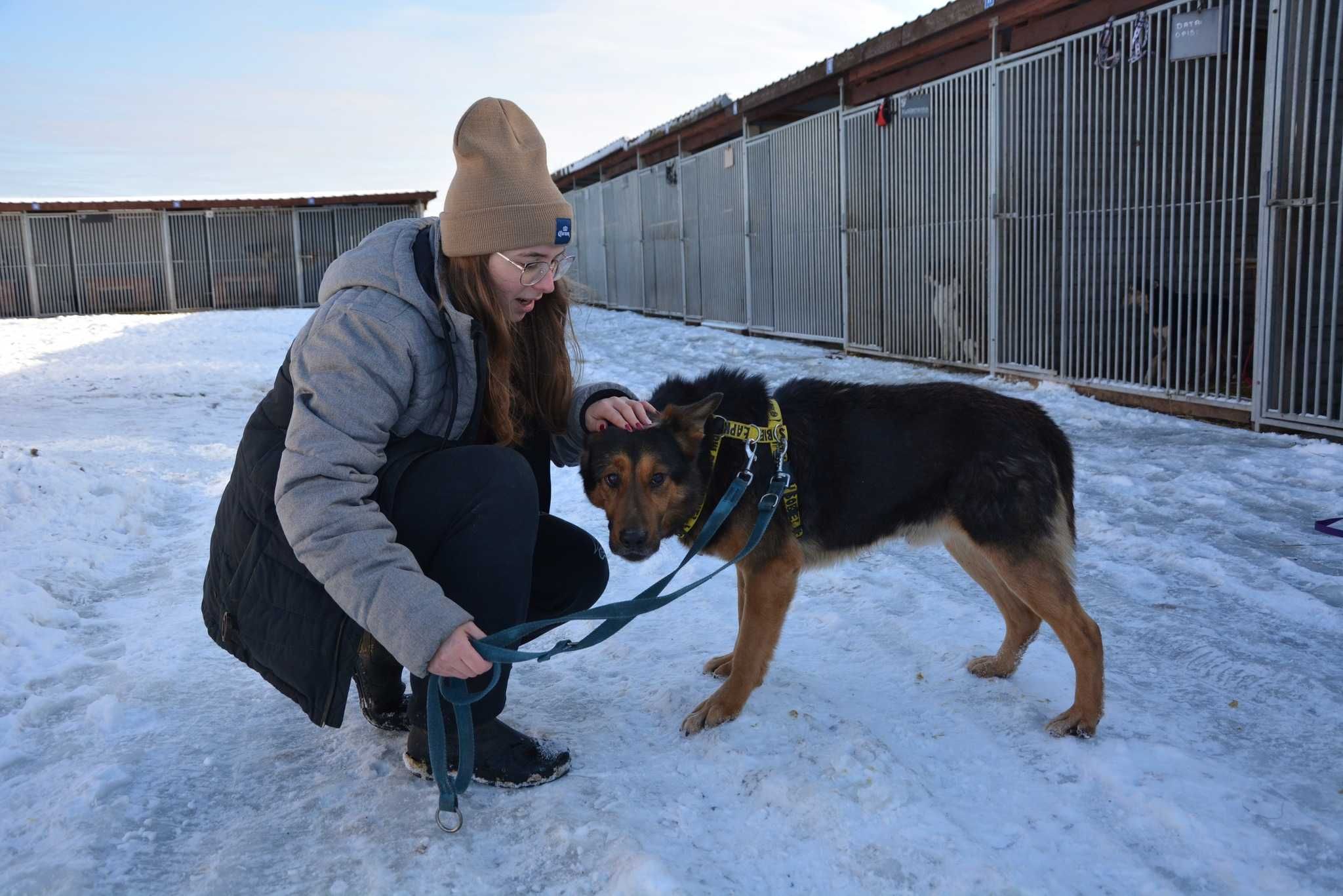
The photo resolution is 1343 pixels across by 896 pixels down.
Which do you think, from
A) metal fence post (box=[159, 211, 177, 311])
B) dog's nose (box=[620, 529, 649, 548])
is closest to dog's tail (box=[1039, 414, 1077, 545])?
dog's nose (box=[620, 529, 649, 548])

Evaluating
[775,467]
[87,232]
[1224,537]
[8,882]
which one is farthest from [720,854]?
[87,232]

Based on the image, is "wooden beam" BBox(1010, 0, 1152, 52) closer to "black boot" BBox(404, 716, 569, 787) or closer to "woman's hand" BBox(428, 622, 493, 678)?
"black boot" BBox(404, 716, 569, 787)

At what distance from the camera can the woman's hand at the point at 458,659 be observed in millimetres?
2061

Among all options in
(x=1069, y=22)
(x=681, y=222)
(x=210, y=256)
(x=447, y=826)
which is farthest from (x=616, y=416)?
(x=210, y=256)

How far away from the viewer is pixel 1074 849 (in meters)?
2.21

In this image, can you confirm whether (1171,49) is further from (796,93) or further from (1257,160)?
(796,93)

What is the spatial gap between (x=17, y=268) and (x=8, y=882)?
28.0 metres

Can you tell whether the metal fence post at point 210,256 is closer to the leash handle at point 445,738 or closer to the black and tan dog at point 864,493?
the black and tan dog at point 864,493

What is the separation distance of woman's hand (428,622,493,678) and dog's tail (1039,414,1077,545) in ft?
6.43

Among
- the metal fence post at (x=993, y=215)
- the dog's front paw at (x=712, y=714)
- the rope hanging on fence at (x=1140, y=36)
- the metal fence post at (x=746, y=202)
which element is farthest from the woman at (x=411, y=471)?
the metal fence post at (x=746, y=202)

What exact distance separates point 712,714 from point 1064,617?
3.62 feet

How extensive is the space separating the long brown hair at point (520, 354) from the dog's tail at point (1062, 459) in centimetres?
157

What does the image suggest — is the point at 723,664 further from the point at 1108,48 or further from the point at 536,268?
the point at 1108,48

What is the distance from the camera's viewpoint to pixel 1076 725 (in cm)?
276
